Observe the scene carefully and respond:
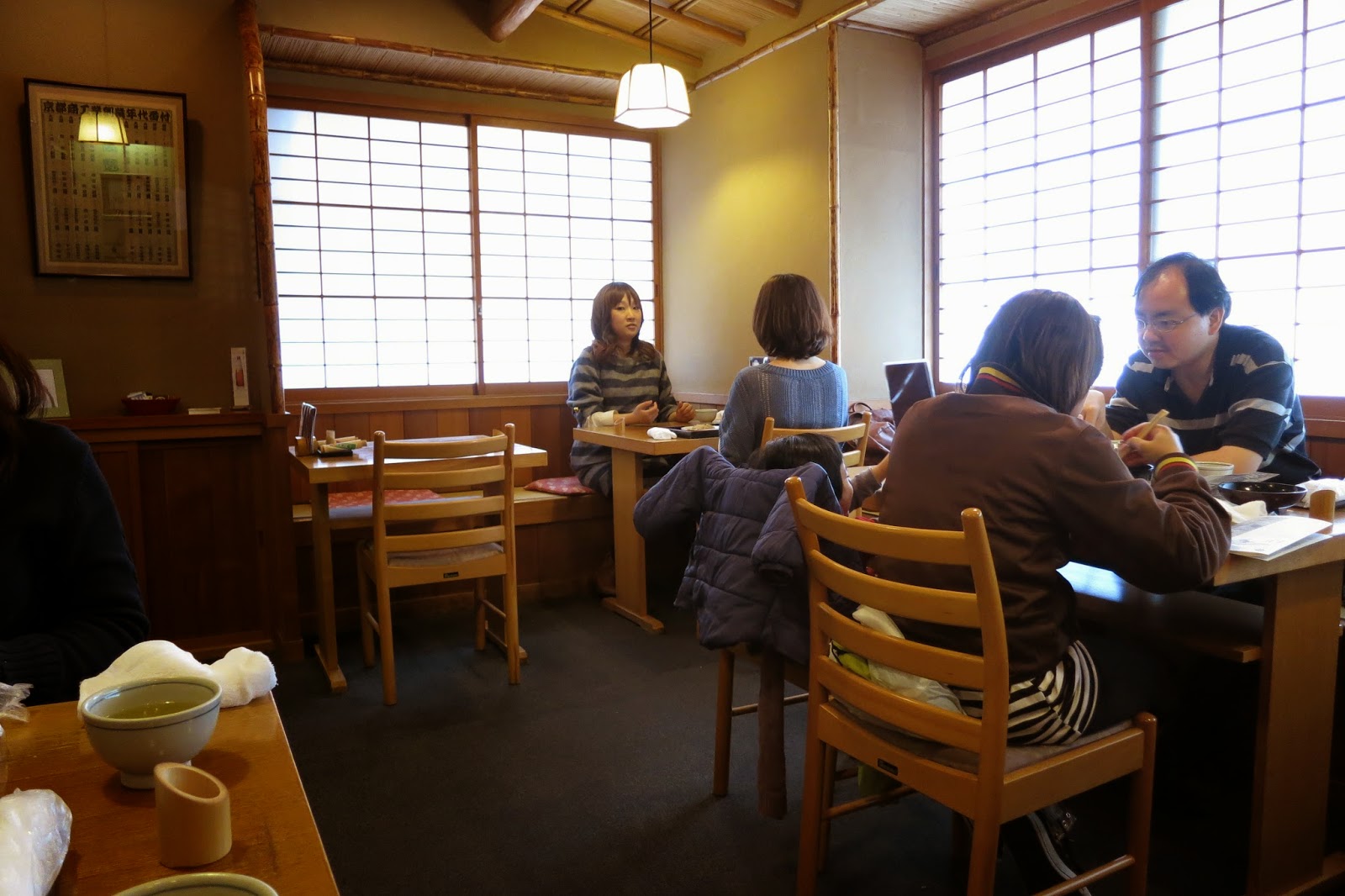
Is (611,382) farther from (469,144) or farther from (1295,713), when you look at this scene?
(1295,713)

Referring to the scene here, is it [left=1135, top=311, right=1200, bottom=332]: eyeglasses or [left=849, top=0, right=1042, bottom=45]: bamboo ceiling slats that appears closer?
[left=1135, top=311, right=1200, bottom=332]: eyeglasses

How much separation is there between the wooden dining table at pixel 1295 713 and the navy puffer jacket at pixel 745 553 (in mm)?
622

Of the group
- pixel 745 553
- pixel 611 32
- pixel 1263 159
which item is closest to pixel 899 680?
pixel 745 553

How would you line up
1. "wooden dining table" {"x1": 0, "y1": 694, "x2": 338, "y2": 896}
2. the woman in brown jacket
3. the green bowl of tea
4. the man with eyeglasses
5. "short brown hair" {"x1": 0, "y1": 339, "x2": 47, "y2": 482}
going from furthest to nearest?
the man with eyeglasses, the woman in brown jacket, "short brown hair" {"x1": 0, "y1": 339, "x2": 47, "y2": 482}, the green bowl of tea, "wooden dining table" {"x1": 0, "y1": 694, "x2": 338, "y2": 896}

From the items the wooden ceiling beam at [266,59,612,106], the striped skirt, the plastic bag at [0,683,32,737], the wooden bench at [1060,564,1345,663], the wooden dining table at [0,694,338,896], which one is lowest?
the striped skirt

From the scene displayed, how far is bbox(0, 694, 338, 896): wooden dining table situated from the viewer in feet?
2.03

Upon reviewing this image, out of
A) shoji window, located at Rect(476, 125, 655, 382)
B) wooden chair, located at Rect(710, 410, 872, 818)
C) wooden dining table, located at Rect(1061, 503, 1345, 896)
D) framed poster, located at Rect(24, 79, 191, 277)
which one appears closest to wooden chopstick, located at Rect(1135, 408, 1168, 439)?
wooden dining table, located at Rect(1061, 503, 1345, 896)

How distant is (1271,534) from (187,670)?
159 centimetres

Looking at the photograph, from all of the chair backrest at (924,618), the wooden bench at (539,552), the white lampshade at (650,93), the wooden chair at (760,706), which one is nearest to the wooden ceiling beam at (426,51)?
the white lampshade at (650,93)

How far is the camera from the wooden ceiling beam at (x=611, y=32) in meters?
4.56

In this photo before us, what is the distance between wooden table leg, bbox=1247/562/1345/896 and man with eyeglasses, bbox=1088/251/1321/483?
1.58 ft

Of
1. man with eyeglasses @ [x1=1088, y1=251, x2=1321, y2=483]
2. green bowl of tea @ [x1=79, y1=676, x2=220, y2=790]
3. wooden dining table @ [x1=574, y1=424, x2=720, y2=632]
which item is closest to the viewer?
green bowl of tea @ [x1=79, y1=676, x2=220, y2=790]

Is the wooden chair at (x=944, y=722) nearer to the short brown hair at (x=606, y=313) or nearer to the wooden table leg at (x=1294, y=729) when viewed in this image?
the wooden table leg at (x=1294, y=729)

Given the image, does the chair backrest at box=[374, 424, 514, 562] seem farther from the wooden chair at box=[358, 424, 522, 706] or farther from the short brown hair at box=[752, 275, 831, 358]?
the short brown hair at box=[752, 275, 831, 358]
